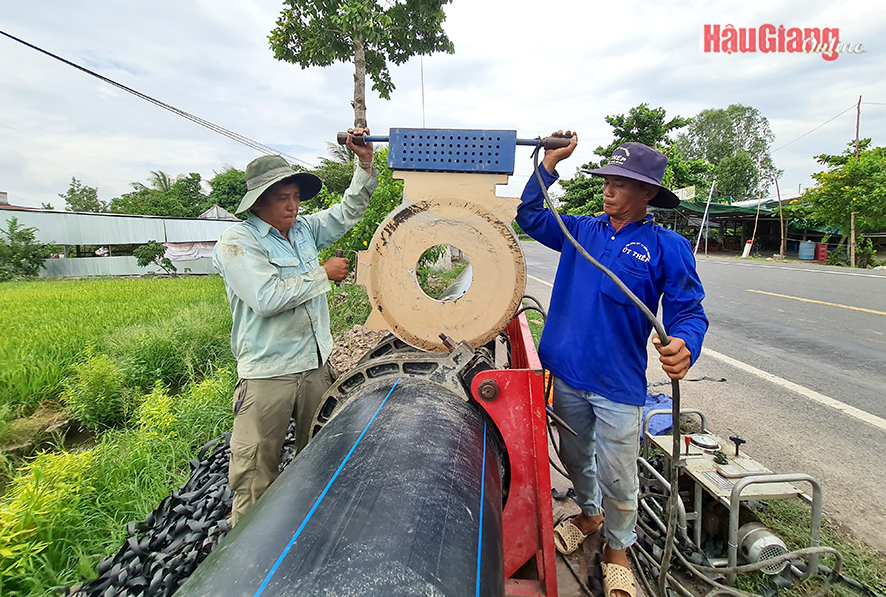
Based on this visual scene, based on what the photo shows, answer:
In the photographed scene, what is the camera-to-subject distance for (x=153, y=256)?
23.8 m

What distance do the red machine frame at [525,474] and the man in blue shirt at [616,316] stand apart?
1.41 ft

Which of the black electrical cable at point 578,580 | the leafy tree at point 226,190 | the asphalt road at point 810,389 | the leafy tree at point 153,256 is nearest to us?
the black electrical cable at point 578,580

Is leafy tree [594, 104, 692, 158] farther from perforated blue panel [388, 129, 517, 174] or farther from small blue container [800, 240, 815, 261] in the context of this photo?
perforated blue panel [388, 129, 517, 174]

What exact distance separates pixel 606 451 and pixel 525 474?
19.8 inches

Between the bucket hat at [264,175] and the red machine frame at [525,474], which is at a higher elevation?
the bucket hat at [264,175]

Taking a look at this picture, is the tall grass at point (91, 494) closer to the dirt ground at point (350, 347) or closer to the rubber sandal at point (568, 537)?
the dirt ground at point (350, 347)

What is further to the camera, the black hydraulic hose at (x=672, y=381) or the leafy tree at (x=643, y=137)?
the leafy tree at (x=643, y=137)

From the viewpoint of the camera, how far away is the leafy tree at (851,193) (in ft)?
51.1

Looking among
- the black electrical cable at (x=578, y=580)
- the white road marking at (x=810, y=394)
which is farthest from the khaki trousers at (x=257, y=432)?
the white road marking at (x=810, y=394)

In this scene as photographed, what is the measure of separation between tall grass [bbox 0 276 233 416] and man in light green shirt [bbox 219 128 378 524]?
4336 millimetres

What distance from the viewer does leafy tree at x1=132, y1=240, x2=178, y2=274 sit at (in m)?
23.7

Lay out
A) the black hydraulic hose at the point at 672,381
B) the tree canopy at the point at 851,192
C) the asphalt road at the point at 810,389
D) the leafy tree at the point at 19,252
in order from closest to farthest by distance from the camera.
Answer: the black hydraulic hose at the point at 672,381 → the asphalt road at the point at 810,389 → the tree canopy at the point at 851,192 → the leafy tree at the point at 19,252

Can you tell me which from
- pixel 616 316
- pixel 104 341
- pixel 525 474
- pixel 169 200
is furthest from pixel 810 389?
pixel 169 200

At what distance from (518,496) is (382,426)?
0.79m
